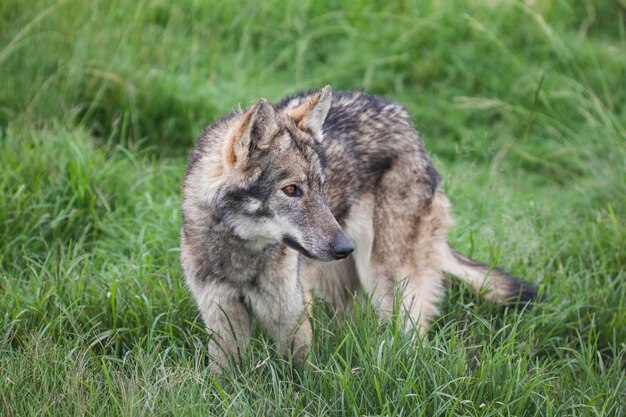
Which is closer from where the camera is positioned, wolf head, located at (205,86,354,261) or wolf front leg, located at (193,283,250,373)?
wolf head, located at (205,86,354,261)

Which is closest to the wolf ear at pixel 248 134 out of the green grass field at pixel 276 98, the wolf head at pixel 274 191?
the wolf head at pixel 274 191

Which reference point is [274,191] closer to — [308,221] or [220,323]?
[308,221]

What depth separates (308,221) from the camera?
13.5 feet

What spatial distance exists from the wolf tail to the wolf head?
4.63 feet

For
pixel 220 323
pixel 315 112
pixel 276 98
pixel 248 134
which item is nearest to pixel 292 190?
pixel 248 134

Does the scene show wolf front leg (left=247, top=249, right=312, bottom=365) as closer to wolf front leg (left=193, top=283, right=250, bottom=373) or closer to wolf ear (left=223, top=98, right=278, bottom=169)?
wolf front leg (left=193, top=283, right=250, bottom=373)

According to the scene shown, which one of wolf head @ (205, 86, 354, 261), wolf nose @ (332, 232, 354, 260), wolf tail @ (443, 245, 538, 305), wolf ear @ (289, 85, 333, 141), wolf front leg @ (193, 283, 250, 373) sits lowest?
wolf tail @ (443, 245, 538, 305)

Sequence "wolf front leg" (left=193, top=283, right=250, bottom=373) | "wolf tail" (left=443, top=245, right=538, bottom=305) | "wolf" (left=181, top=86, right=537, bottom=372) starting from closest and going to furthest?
1. "wolf" (left=181, top=86, right=537, bottom=372)
2. "wolf front leg" (left=193, top=283, right=250, bottom=373)
3. "wolf tail" (left=443, top=245, right=538, bottom=305)

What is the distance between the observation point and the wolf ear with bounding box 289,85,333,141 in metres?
4.39

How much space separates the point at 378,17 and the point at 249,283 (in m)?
5.13

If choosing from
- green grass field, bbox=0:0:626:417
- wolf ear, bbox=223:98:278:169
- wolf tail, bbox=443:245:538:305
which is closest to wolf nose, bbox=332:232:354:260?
green grass field, bbox=0:0:626:417

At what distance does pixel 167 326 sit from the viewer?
4641 millimetres

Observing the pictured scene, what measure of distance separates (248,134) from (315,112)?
1.76 feet

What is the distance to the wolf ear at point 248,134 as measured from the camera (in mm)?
4012
